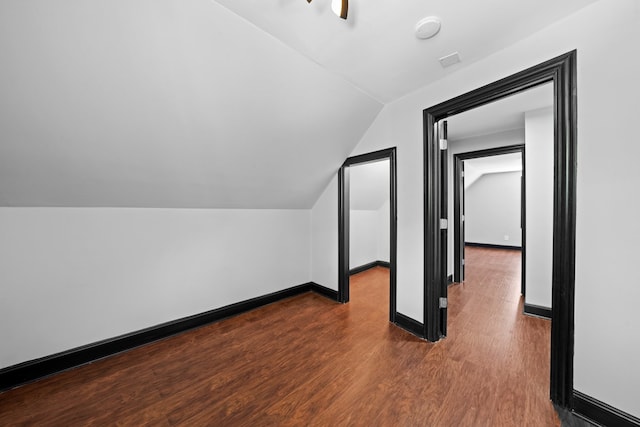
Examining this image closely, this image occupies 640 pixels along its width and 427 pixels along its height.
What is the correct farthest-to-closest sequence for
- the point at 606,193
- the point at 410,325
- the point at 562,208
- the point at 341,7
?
the point at 410,325
the point at 562,208
the point at 606,193
the point at 341,7

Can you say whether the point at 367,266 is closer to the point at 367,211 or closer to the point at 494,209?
the point at 367,211

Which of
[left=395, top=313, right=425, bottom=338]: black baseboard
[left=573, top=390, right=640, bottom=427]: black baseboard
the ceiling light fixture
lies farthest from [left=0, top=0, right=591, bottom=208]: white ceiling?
[left=573, top=390, right=640, bottom=427]: black baseboard

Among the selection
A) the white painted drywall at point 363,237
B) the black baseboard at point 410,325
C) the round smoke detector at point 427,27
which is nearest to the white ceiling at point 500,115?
the round smoke detector at point 427,27

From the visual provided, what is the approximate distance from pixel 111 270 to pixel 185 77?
5.51 ft

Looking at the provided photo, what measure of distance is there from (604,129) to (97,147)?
303 centimetres

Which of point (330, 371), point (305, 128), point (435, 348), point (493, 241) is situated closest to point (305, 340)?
point (330, 371)

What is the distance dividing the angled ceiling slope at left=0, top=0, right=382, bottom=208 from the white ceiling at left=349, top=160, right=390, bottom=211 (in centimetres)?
133

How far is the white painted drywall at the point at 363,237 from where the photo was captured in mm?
4159

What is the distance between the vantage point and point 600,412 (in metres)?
1.28

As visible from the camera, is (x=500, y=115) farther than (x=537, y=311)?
Yes

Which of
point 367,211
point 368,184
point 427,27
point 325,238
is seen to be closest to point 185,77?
point 427,27

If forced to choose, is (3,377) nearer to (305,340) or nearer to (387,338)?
(305,340)

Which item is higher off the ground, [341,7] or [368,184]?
[341,7]

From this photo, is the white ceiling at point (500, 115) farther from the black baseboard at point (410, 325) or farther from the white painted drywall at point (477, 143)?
the black baseboard at point (410, 325)
